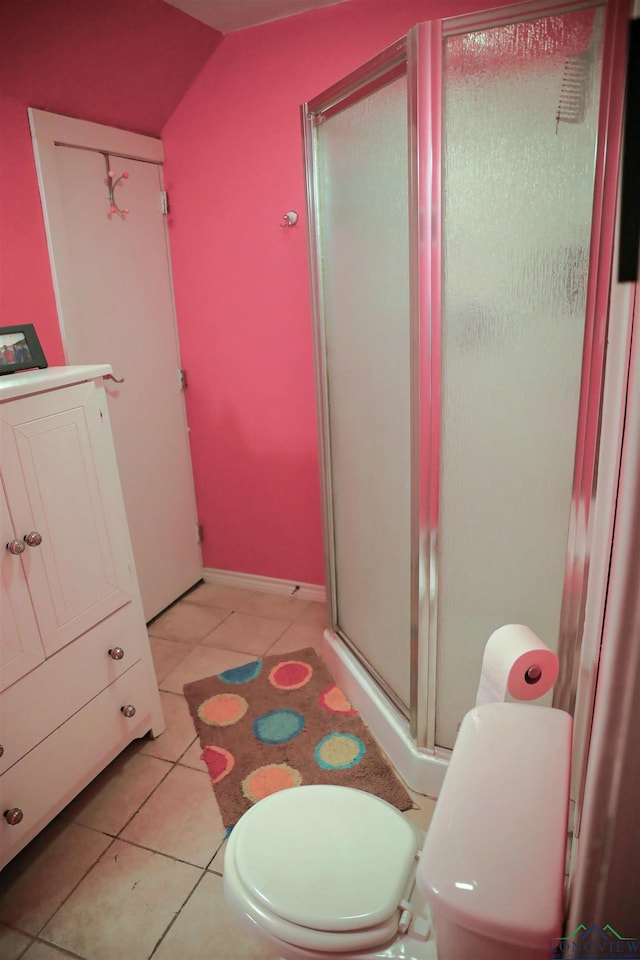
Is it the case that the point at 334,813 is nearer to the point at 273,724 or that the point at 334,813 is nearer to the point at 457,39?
the point at 273,724

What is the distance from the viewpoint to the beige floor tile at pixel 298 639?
2.53 metres

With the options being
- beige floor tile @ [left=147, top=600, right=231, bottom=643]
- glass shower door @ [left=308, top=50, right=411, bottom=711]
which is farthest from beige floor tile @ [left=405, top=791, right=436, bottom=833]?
beige floor tile @ [left=147, top=600, right=231, bottom=643]

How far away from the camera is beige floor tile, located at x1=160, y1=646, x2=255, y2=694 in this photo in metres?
2.36

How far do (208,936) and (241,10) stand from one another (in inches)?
113

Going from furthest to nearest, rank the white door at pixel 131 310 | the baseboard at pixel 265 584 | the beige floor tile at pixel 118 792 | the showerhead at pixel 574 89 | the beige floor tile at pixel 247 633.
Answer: the baseboard at pixel 265 584 < the beige floor tile at pixel 247 633 < the white door at pixel 131 310 < the beige floor tile at pixel 118 792 < the showerhead at pixel 574 89

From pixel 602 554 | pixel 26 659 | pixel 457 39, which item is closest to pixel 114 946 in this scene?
pixel 26 659

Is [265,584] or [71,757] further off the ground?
[71,757]

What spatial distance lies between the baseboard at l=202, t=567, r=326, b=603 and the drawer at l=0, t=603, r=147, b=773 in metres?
1.08

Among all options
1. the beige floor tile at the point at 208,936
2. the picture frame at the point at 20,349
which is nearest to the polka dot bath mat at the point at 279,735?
the beige floor tile at the point at 208,936

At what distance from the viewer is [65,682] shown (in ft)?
5.43

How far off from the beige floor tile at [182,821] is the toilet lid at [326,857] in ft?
2.03

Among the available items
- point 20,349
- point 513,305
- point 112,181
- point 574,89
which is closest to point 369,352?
point 513,305

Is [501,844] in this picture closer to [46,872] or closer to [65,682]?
[65,682]

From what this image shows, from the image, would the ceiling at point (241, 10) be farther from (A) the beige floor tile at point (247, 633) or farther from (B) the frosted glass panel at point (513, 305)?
(A) the beige floor tile at point (247, 633)
